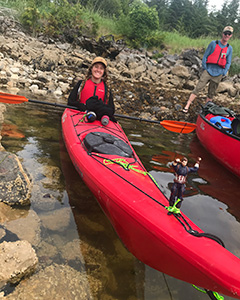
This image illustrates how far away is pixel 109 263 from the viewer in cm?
212

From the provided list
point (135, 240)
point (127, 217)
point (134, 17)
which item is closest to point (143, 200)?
point (127, 217)

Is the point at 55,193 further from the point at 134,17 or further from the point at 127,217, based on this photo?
the point at 134,17

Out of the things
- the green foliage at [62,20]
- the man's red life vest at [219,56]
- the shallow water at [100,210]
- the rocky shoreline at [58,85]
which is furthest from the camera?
the green foliage at [62,20]

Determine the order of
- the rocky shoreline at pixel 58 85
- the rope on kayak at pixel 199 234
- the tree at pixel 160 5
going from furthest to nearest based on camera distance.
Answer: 1. the tree at pixel 160 5
2. the rocky shoreline at pixel 58 85
3. the rope on kayak at pixel 199 234

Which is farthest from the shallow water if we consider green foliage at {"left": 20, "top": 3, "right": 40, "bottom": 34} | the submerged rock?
green foliage at {"left": 20, "top": 3, "right": 40, "bottom": 34}

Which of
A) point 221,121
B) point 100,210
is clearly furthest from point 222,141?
point 100,210

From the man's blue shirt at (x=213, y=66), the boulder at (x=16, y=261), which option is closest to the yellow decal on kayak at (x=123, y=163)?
the boulder at (x=16, y=261)

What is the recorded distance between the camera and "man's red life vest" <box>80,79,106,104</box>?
15.7ft

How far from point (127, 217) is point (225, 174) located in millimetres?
2982

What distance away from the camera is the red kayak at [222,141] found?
4.19m

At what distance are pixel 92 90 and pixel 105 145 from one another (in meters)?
2.00

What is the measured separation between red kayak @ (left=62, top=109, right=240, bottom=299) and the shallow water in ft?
0.59

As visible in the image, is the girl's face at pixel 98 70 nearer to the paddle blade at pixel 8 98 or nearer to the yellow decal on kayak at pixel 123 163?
the paddle blade at pixel 8 98

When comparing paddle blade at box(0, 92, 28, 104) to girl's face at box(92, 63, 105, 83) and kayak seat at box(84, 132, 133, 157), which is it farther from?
kayak seat at box(84, 132, 133, 157)
